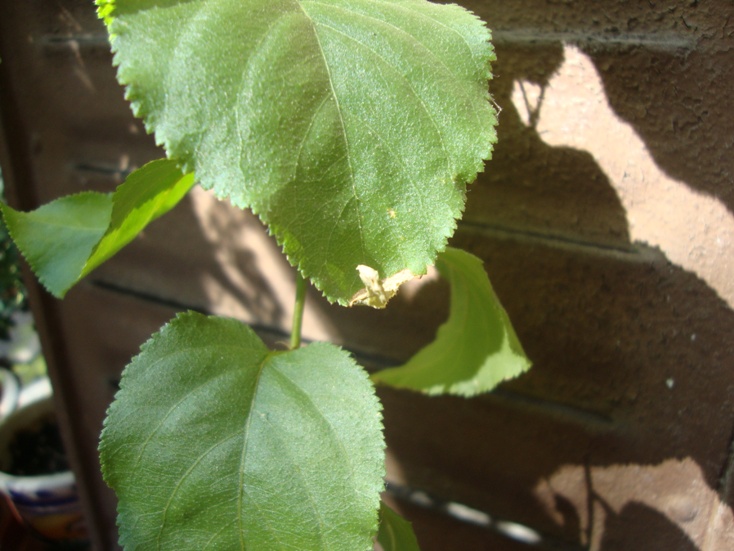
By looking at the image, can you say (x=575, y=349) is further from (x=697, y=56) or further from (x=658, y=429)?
(x=697, y=56)

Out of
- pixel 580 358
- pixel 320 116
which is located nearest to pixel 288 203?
pixel 320 116

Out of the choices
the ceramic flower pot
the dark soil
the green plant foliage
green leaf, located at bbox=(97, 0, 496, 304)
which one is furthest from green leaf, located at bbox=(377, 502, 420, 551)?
the green plant foliage

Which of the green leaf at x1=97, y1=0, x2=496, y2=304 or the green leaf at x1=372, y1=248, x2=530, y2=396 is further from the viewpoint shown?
the green leaf at x1=372, y1=248, x2=530, y2=396

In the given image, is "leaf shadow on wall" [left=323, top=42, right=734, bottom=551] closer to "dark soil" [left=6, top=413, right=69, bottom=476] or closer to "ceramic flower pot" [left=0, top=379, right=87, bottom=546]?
"ceramic flower pot" [left=0, top=379, right=87, bottom=546]

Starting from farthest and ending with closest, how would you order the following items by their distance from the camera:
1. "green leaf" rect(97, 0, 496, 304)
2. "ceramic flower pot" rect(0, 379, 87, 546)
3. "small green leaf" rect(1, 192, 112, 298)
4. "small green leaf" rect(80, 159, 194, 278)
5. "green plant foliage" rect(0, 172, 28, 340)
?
"green plant foliage" rect(0, 172, 28, 340) < "ceramic flower pot" rect(0, 379, 87, 546) < "small green leaf" rect(1, 192, 112, 298) < "small green leaf" rect(80, 159, 194, 278) < "green leaf" rect(97, 0, 496, 304)

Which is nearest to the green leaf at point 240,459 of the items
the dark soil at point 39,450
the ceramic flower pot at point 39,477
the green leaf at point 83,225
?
the green leaf at point 83,225

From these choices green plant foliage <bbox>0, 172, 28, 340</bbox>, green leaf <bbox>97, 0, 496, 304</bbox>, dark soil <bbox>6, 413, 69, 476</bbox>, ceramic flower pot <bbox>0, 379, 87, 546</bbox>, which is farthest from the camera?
green plant foliage <bbox>0, 172, 28, 340</bbox>

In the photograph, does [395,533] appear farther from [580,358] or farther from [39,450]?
[39,450]
